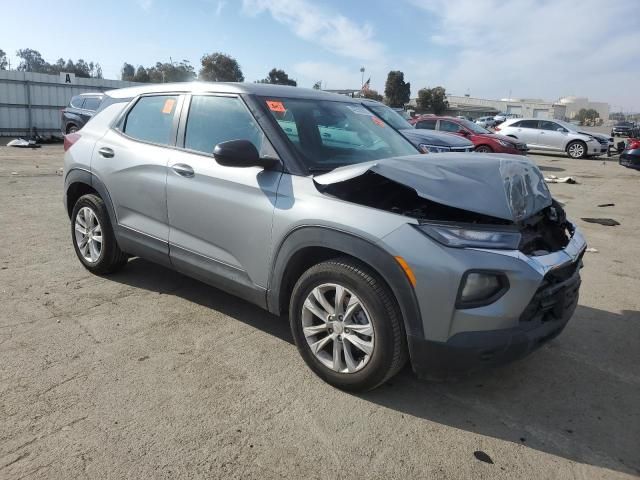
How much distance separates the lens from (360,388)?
9.50 feet

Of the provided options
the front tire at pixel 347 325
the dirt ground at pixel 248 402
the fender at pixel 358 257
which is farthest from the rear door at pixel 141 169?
the front tire at pixel 347 325

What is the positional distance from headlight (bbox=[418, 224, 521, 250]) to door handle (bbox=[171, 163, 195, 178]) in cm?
183

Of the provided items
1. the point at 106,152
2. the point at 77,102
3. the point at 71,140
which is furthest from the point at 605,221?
the point at 77,102

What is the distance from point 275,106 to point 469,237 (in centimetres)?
170

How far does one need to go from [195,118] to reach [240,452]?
7.97 ft

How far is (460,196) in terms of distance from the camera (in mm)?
2672

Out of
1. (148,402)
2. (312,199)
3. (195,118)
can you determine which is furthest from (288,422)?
(195,118)

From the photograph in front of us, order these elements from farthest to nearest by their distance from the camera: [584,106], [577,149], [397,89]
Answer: [584,106]
[397,89]
[577,149]

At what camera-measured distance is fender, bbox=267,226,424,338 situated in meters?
2.60

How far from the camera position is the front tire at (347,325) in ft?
8.84

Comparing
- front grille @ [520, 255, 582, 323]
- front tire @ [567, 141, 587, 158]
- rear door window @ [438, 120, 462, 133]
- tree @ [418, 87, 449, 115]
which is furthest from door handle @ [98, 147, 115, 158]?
tree @ [418, 87, 449, 115]

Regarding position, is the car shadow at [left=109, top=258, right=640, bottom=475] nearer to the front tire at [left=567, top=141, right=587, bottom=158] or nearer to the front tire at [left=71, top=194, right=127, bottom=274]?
the front tire at [left=71, top=194, right=127, bottom=274]

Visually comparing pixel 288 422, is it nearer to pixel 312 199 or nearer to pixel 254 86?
pixel 312 199

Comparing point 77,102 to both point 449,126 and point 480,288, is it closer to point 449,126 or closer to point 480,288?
point 449,126
